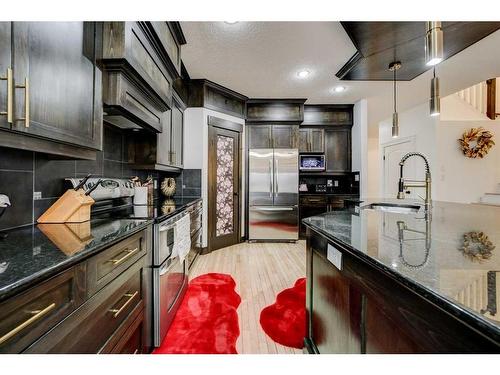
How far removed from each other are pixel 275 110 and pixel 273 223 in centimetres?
210

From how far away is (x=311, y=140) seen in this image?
482 cm

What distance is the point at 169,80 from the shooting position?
2160mm

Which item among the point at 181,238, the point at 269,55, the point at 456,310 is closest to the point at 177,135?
the point at 269,55

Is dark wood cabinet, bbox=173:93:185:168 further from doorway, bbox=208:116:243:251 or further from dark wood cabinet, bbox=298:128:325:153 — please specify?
dark wood cabinet, bbox=298:128:325:153

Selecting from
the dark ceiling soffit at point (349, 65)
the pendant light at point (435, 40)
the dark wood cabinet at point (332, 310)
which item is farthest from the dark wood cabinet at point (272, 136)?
the pendant light at point (435, 40)

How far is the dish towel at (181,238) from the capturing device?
6.27ft

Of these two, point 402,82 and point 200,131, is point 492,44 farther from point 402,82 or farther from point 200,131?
point 200,131

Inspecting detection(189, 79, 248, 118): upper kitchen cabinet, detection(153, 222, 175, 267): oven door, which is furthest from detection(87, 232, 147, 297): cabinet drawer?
detection(189, 79, 248, 118): upper kitchen cabinet

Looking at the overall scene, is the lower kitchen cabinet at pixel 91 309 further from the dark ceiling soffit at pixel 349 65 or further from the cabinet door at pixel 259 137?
the cabinet door at pixel 259 137

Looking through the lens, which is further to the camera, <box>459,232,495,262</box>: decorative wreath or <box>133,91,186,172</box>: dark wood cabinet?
<box>133,91,186,172</box>: dark wood cabinet

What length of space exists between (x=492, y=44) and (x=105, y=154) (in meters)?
4.23

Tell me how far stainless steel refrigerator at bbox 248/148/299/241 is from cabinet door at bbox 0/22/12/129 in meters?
3.60

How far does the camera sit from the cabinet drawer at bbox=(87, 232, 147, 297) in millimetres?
901

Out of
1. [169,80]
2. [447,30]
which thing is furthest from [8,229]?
[447,30]
